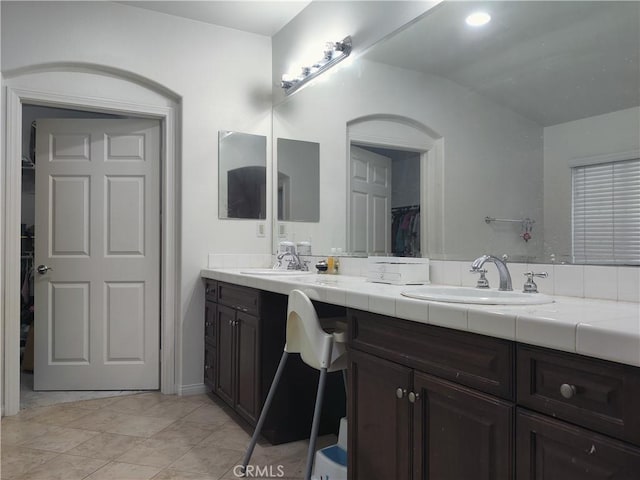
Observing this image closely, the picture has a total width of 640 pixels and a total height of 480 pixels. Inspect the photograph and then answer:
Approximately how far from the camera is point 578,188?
60.1 inches

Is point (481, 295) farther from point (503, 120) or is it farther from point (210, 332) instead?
point (210, 332)

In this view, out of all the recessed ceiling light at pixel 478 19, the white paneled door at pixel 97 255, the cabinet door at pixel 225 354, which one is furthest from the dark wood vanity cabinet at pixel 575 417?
the white paneled door at pixel 97 255

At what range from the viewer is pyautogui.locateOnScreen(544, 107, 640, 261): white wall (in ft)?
4.67

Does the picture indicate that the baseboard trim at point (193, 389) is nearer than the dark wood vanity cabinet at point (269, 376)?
No

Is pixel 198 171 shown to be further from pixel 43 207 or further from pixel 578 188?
pixel 578 188

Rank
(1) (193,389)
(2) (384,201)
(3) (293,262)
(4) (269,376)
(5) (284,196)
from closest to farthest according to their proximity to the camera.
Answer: (4) (269,376) < (2) (384,201) < (3) (293,262) < (1) (193,389) < (5) (284,196)

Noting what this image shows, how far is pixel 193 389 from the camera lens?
3219mm

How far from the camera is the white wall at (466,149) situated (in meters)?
1.72

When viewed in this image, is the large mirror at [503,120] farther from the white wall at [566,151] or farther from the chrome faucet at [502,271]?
the chrome faucet at [502,271]

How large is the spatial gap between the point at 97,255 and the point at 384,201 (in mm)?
2049

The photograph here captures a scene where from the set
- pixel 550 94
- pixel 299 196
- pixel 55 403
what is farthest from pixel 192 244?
pixel 550 94

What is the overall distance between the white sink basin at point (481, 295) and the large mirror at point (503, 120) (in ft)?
0.69

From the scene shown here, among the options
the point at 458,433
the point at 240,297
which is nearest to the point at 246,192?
the point at 240,297

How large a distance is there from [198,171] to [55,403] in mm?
1748
